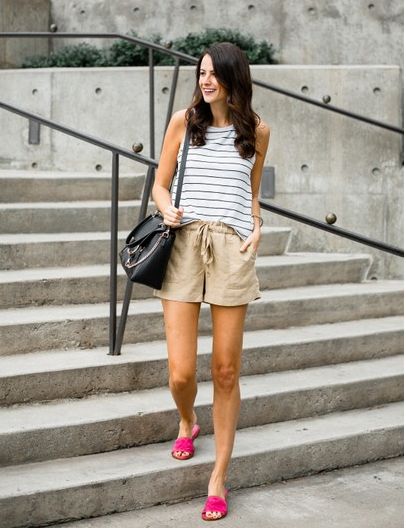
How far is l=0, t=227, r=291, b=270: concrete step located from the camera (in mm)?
5910

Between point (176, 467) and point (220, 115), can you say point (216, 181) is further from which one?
point (176, 467)

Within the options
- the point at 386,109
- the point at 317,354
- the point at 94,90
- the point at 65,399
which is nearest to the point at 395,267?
the point at 386,109

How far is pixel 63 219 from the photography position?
6492 millimetres

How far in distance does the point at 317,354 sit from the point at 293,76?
2636 mm

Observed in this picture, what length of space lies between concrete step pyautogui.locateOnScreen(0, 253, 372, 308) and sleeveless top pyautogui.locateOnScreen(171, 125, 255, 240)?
1.60 meters

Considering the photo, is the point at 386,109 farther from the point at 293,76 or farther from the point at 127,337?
Answer: the point at 127,337

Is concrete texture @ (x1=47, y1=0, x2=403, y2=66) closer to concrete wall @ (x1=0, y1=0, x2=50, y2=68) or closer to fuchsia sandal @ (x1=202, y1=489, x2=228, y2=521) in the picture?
concrete wall @ (x1=0, y1=0, x2=50, y2=68)

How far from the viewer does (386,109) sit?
7.67 metres

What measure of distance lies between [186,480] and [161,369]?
78cm

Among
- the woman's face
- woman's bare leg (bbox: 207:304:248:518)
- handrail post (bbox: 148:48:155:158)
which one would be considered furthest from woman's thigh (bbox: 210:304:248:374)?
handrail post (bbox: 148:48:155:158)

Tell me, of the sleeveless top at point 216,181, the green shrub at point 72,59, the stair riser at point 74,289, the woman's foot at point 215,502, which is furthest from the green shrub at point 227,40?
the woman's foot at point 215,502

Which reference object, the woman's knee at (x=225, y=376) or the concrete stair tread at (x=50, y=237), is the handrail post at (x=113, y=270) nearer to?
the concrete stair tread at (x=50, y=237)

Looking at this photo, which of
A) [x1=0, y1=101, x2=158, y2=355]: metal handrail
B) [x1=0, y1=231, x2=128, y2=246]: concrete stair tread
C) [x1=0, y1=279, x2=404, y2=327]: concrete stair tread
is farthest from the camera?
[x1=0, y1=231, x2=128, y2=246]: concrete stair tread

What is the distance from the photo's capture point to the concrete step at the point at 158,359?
4.90 m
